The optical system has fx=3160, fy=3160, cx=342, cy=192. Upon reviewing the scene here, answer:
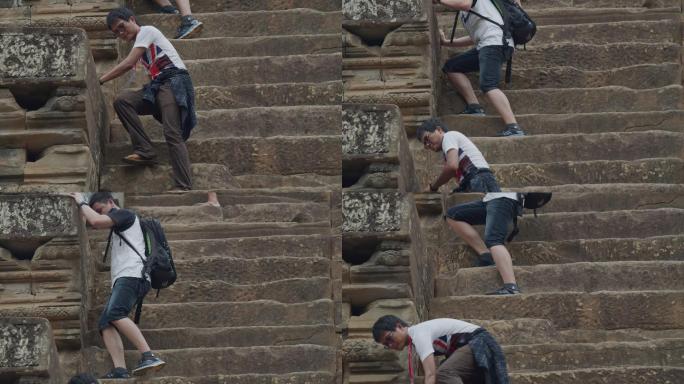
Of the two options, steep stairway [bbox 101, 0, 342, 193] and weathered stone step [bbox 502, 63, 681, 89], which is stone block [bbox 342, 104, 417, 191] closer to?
steep stairway [bbox 101, 0, 342, 193]

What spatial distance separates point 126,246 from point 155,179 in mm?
1569

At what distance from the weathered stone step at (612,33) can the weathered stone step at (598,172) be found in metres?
2.01

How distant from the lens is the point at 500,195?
21.7 metres

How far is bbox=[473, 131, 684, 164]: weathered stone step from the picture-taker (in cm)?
2280

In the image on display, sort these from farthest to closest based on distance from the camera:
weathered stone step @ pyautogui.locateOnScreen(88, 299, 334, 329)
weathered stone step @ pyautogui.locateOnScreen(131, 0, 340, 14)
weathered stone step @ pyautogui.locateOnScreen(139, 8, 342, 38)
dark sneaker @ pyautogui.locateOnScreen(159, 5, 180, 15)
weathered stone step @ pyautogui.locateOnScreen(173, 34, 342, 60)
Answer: weathered stone step @ pyautogui.locateOnScreen(131, 0, 340, 14) → dark sneaker @ pyautogui.locateOnScreen(159, 5, 180, 15) → weathered stone step @ pyautogui.locateOnScreen(139, 8, 342, 38) → weathered stone step @ pyautogui.locateOnScreen(173, 34, 342, 60) → weathered stone step @ pyautogui.locateOnScreen(88, 299, 334, 329)

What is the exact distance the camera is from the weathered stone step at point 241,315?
21.0m

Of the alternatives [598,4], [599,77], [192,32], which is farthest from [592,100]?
[192,32]

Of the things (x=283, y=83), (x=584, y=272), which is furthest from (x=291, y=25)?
(x=584, y=272)

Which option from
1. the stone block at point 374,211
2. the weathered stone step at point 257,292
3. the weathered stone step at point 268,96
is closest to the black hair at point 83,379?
the weathered stone step at point 257,292

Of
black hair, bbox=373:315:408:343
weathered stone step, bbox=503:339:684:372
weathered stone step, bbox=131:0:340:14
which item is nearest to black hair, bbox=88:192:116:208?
black hair, bbox=373:315:408:343

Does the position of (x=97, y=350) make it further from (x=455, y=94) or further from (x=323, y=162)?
(x=455, y=94)

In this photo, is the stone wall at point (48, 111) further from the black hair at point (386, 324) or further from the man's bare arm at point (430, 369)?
the man's bare arm at point (430, 369)

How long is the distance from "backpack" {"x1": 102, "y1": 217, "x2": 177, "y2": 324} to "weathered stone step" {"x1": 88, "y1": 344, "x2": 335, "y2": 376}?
48 centimetres

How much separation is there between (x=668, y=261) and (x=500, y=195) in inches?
49.2
